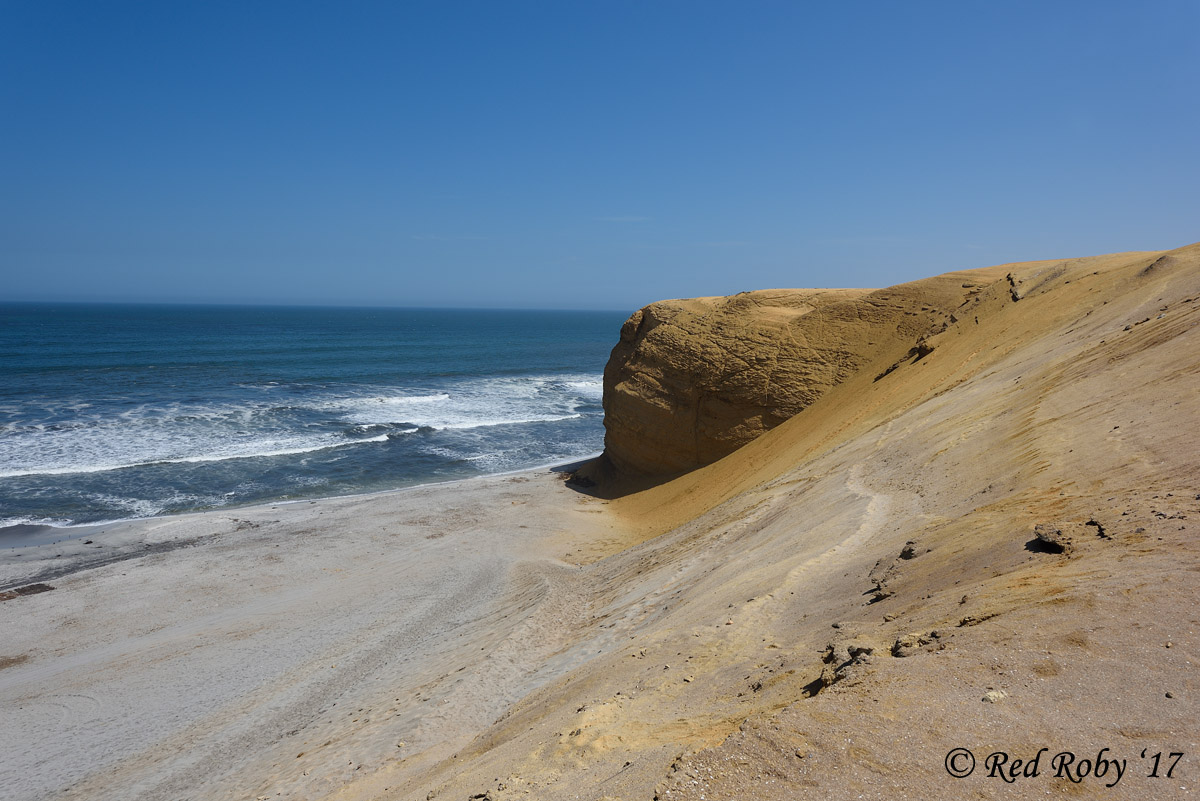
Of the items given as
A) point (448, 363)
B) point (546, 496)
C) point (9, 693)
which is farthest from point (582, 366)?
point (9, 693)

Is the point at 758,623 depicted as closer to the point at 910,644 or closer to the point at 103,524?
the point at 910,644

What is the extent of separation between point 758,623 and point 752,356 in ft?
34.7

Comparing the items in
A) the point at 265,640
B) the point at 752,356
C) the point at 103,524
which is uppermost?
the point at 752,356

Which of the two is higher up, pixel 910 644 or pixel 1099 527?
pixel 1099 527

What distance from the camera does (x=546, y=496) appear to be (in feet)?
59.7

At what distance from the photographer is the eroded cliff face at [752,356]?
15508 mm

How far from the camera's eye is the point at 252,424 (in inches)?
1110

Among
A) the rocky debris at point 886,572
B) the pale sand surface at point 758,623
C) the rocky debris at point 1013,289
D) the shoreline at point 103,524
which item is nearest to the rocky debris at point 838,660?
the pale sand surface at point 758,623

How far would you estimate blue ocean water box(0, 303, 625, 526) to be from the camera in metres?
20.1

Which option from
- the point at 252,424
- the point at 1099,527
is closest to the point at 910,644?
the point at 1099,527

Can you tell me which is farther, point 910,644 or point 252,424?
point 252,424

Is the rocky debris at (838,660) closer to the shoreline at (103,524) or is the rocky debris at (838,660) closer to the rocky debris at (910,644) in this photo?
the rocky debris at (910,644)

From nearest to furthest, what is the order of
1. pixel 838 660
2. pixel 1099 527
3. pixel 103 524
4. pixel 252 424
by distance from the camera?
pixel 838 660
pixel 1099 527
pixel 103 524
pixel 252 424

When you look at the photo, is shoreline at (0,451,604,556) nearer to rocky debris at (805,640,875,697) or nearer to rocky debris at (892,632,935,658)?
rocky debris at (805,640,875,697)
